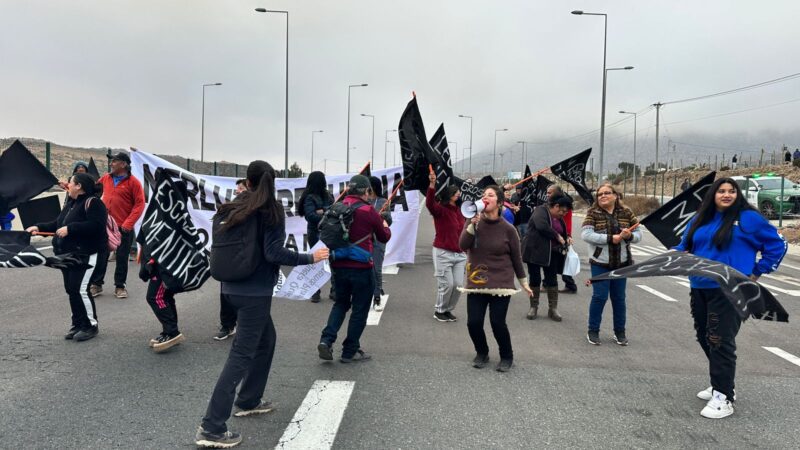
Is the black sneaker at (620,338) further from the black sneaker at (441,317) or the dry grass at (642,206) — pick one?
the dry grass at (642,206)

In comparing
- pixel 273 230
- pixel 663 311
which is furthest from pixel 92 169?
pixel 663 311

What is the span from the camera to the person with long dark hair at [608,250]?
6039mm

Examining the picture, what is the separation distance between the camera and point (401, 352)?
18.2 feet

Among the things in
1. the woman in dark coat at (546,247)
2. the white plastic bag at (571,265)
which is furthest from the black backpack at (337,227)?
the white plastic bag at (571,265)

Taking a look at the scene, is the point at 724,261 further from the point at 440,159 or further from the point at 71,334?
the point at 71,334

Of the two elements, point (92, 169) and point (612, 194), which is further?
point (92, 169)

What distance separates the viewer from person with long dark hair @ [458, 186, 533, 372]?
502 centimetres

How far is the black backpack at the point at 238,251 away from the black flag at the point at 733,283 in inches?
104

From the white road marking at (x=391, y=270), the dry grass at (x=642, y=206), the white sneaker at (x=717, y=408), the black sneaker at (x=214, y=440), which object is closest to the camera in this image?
the black sneaker at (x=214, y=440)

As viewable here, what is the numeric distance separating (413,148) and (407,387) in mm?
3199

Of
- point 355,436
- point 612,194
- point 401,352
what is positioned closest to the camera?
point 355,436

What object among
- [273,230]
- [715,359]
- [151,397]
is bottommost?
[151,397]

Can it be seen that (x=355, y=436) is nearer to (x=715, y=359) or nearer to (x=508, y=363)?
(x=508, y=363)

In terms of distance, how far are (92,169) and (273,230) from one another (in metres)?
8.49
